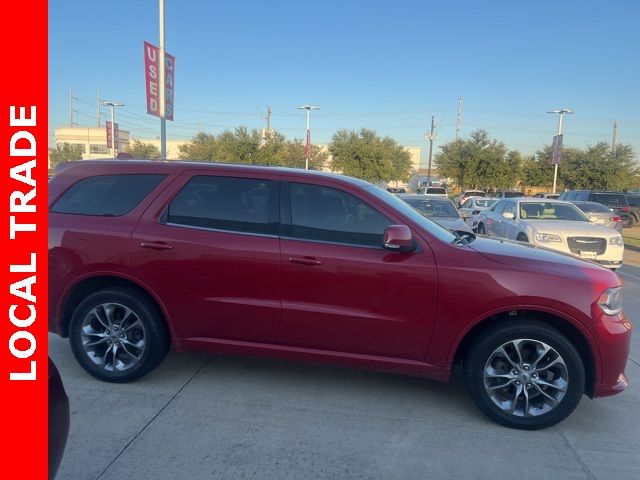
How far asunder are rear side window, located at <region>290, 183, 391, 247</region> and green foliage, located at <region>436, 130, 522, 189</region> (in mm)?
39275

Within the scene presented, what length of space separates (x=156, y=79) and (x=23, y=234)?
14.2m

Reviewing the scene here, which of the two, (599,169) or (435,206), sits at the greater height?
(599,169)

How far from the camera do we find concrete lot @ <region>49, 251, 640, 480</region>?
3037mm

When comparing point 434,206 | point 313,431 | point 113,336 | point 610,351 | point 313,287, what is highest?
point 434,206

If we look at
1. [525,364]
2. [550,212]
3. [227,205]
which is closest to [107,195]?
[227,205]

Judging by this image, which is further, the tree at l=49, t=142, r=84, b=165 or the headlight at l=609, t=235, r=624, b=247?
the tree at l=49, t=142, r=84, b=165

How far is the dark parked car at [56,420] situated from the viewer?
5.74 feet

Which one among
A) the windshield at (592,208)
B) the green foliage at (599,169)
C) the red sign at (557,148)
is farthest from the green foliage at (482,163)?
the windshield at (592,208)

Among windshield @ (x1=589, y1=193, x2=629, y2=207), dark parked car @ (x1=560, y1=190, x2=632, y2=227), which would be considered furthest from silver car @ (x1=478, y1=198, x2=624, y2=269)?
windshield @ (x1=589, y1=193, x2=629, y2=207)

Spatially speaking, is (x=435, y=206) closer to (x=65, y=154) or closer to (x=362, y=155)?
(x=362, y=155)

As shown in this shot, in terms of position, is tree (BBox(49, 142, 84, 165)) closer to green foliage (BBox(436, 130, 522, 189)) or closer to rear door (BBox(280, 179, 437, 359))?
green foliage (BBox(436, 130, 522, 189))

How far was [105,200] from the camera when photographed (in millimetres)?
4305

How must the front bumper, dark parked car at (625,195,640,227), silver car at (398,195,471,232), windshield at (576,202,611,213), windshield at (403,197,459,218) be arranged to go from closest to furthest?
the front bumper < silver car at (398,195,471,232) < windshield at (403,197,459,218) < windshield at (576,202,611,213) < dark parked car at (625,195,640,227)

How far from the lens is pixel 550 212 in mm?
11320
